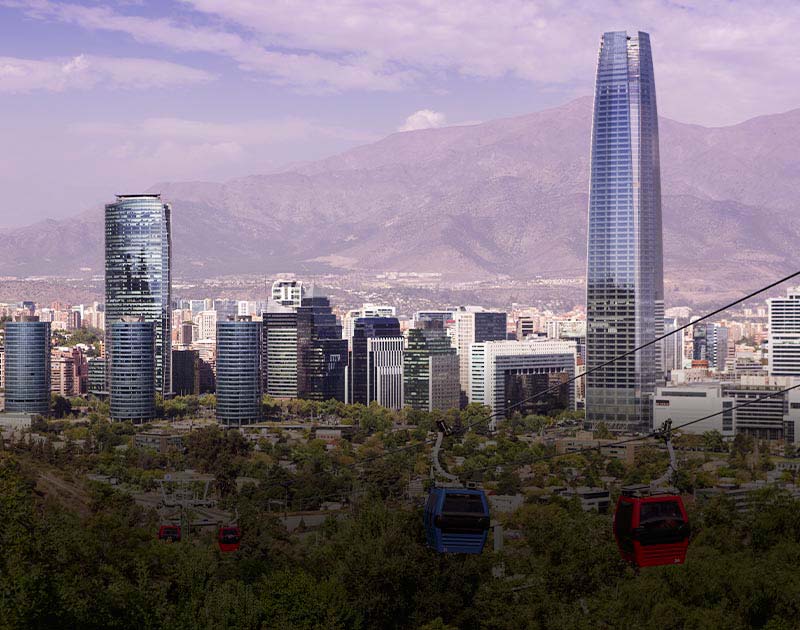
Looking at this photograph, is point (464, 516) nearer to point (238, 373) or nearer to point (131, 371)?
point (238, 373)

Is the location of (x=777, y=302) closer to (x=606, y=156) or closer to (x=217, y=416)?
(x=606, y=156)

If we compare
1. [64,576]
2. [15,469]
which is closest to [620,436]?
[15,469]

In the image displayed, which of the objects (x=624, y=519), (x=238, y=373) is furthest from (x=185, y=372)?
(x=624, y=519)

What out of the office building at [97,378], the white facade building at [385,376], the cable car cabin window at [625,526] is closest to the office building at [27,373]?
the office building at [97,378]

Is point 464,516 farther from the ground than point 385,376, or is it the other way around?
point 385,376

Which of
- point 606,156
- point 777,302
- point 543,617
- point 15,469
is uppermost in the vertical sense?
point 606,156

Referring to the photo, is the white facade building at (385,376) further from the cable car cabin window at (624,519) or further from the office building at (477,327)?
the cable car cabin window at (624,519)
